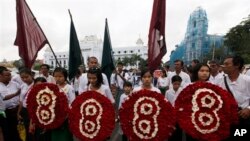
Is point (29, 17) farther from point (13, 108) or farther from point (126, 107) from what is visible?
point (126, 107)

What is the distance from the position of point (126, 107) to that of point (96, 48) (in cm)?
12270

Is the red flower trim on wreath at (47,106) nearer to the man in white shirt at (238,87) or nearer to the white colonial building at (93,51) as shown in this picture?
the man in white shirt at (238,87)

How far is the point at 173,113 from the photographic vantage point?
15.0 feet

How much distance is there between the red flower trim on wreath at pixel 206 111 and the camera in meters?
4.40

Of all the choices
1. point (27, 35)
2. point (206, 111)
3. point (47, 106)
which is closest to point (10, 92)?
point (27, 35)

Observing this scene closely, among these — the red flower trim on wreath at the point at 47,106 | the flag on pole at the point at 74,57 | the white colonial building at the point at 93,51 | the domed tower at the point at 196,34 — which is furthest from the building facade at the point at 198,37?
the red flower trim on wreath at the point at 47,106

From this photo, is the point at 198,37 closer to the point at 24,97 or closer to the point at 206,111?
the point at 24,97

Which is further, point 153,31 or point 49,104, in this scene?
point 153,31

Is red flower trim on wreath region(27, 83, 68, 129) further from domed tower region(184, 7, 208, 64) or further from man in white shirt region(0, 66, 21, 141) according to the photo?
domed tower region(184, 7, 208, 64)

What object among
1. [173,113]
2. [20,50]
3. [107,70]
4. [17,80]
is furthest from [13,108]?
[173,113]

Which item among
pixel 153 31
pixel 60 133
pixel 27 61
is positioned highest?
pixel 153 31

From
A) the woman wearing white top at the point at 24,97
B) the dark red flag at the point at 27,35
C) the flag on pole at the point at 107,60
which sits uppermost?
the dark red flag at the point at 27,35

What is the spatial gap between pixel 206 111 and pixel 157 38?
2866mm

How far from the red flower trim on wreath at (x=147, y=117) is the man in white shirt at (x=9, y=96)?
10.6ft
